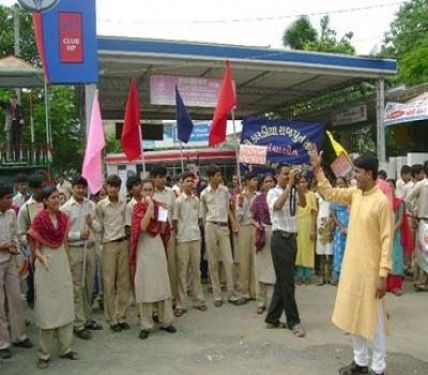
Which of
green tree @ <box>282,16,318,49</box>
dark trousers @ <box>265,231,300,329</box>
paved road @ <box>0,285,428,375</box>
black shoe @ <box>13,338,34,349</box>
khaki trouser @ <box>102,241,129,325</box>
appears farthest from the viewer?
green tree @ <box>282,16,318,49</box>

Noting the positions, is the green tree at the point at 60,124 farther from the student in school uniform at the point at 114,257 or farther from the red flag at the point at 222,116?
the student in school uniform at the point at 114,257

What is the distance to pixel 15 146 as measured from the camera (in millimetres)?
11641

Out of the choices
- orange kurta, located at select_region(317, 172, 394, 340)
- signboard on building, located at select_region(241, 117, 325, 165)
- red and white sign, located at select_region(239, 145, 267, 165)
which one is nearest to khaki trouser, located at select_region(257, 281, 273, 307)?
orange kurta, located at select_region(317, 172, 394, 340)

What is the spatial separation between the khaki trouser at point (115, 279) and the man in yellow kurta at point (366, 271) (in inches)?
106

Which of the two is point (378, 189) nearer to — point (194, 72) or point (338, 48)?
point (194, 72)

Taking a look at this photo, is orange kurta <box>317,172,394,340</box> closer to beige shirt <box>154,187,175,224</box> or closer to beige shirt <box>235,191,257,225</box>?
beige shirt <box>154,187,175,224</box>

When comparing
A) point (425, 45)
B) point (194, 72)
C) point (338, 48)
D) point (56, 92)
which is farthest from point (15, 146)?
point (338, 48)

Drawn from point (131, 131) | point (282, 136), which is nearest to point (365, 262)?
point (131, 131)

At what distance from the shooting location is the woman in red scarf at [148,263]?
607 cm

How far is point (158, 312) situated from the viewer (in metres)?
6.37

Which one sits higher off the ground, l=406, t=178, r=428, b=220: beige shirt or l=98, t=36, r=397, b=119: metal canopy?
l=98, t=36, r=397, b=119: metal canopy

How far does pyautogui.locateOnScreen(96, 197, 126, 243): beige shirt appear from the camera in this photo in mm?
6402

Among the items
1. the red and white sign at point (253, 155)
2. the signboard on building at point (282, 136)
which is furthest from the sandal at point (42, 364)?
the signboard on building at point (282, 136)

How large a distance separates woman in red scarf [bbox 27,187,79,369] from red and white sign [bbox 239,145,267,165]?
6095 mm
